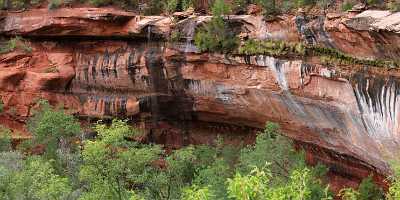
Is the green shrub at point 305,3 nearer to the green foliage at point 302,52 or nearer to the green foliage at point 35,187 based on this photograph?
the green foliage at point 302,52

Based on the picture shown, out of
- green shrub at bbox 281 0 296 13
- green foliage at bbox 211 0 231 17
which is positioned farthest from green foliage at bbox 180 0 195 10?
green shrub at bbox 281 0 296 13

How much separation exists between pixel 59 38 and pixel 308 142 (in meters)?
12.5

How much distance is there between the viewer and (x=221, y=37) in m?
18.5

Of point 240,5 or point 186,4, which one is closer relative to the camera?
point 240,5

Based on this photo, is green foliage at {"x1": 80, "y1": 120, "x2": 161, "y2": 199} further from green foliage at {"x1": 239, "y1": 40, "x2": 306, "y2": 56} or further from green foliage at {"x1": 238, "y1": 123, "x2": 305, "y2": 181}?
green foliage at {"x1": 239, "y1": 40, "x2": 306, "y2": 56}

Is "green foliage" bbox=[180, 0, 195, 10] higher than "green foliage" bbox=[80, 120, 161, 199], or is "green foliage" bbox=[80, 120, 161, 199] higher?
"green foliage" bbox=[180, 0, 195, 10]

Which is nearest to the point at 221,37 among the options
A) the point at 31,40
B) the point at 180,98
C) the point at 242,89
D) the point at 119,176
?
the point at 242,89

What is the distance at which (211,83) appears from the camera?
19.8 m

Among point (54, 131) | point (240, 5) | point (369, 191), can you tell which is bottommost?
point (369, 191)

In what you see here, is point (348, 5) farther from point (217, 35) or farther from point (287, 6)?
point (217, 35)

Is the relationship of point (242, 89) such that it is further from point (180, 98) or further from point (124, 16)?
point (124, 16)

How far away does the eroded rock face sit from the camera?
14961 mm

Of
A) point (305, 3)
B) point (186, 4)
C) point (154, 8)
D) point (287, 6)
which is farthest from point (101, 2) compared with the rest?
point (305, 3)

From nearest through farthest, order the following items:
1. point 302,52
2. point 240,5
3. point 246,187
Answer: point 246,187, point 302,52, point 240,5
